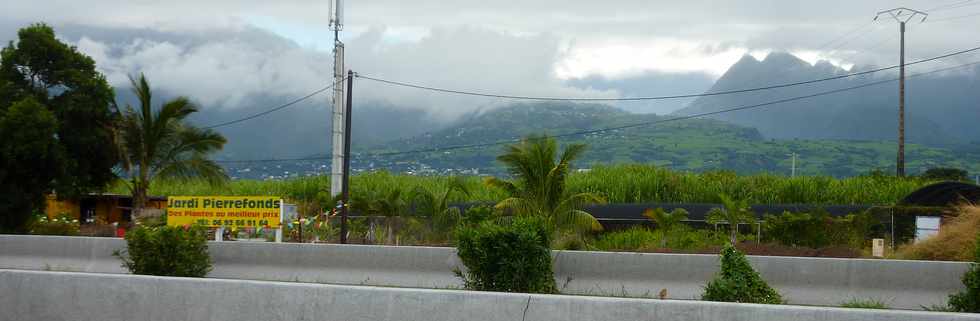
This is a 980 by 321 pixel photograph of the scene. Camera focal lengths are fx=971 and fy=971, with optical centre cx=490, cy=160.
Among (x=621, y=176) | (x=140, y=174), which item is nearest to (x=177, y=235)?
(x=140, y=174)

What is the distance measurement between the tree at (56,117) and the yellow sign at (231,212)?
438cm

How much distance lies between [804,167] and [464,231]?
375 ft

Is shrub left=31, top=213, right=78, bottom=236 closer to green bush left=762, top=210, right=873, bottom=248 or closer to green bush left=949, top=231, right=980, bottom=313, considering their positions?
green bush left=762, top=210, right=873, bottom=248

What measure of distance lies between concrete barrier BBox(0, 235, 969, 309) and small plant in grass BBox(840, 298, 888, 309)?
0.32 ft

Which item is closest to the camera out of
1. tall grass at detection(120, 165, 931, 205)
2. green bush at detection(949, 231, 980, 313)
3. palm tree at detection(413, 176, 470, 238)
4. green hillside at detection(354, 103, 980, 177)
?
green bush at detection(949, 231, 980, 313)

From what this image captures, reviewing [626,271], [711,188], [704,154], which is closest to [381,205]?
[711,188]

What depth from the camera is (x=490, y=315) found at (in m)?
8.68

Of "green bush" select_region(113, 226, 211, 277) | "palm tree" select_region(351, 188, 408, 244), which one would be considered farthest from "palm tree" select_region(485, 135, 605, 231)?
"green bush" select_region(113, 226, 211, 277)

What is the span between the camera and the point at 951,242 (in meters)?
17.8

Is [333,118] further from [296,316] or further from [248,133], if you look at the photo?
[248,133]

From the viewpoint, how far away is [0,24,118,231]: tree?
82.7 feet

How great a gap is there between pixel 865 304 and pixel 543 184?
11591 millimetres

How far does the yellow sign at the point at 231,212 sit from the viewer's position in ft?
76.7

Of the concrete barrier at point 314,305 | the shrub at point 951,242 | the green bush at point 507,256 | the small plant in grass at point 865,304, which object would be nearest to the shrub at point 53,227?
the green bush at point 507,256
